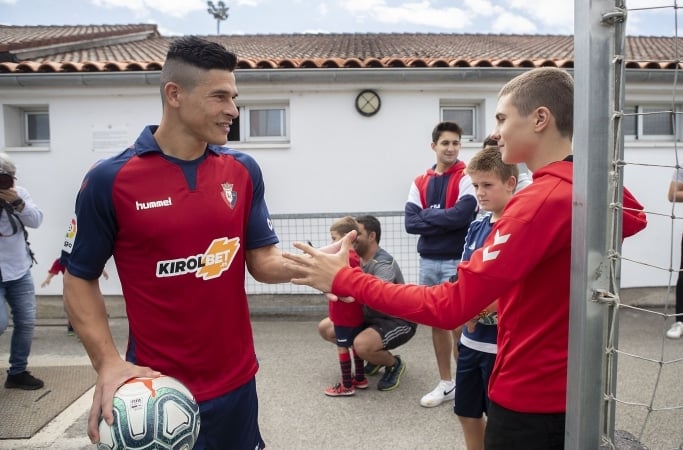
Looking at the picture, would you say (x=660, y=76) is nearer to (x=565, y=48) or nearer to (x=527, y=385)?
(x=565, y=48)

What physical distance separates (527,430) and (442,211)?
117 inches

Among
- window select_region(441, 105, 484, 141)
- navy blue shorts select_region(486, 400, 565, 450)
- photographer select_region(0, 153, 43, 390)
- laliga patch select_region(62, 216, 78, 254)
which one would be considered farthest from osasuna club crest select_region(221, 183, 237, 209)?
window select_region(441, 105, 484, 141)

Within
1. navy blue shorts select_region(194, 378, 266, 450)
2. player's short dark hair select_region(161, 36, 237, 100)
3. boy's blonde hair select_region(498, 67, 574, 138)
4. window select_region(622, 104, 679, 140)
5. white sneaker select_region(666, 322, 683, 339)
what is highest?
window select_region(622, 104, 679, 140)

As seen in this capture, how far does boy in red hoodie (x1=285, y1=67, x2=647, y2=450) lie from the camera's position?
5.47ft

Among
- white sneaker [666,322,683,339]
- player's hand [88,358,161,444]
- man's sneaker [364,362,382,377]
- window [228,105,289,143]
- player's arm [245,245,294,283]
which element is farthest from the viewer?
window [228,105,289,143]

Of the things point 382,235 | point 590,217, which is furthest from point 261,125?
point 590,217

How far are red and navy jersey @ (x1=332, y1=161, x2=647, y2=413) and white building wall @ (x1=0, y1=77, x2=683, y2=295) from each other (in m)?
5.85

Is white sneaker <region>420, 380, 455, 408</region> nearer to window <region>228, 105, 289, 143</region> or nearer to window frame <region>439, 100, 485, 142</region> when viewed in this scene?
window frame <region>439, 100, 485, 142</region>

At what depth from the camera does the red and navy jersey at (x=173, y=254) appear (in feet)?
6.44

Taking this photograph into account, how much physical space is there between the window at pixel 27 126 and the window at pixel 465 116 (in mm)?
5988

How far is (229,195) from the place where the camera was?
86.0 inches

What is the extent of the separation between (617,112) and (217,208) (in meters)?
1.39

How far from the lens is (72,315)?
1975 millimetres

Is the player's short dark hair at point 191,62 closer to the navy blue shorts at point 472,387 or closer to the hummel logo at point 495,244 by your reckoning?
the hummel logo at point 495,244
